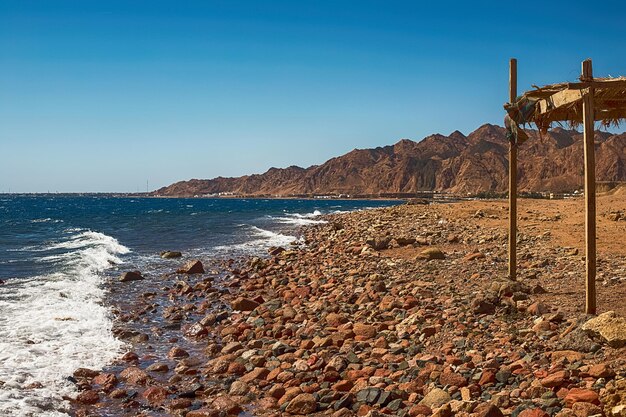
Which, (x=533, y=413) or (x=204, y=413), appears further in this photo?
(x=204, y=413)

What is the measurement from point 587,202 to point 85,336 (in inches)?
394

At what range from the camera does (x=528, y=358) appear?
271 inches

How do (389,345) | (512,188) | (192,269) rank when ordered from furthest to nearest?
(192,269), (512,188), (389,345)

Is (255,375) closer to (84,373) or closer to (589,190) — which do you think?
(84,373)

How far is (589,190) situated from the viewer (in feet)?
26.0

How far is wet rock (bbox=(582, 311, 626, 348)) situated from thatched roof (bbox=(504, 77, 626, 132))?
337 cm

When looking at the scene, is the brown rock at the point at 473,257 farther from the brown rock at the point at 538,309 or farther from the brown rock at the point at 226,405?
the brown rock at the point at 226,405

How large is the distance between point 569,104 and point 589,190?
5.11 ft

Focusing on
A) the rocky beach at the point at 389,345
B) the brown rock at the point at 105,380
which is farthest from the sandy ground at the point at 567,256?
the brown rock at the point at 105,380

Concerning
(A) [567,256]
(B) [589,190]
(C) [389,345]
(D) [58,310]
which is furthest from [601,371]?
(D) [58,310]

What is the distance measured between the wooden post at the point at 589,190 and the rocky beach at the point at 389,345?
388 millimetres

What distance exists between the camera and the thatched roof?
7801mm

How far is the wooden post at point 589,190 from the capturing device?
779 centimetres

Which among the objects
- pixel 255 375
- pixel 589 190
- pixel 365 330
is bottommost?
pixel 255 375
